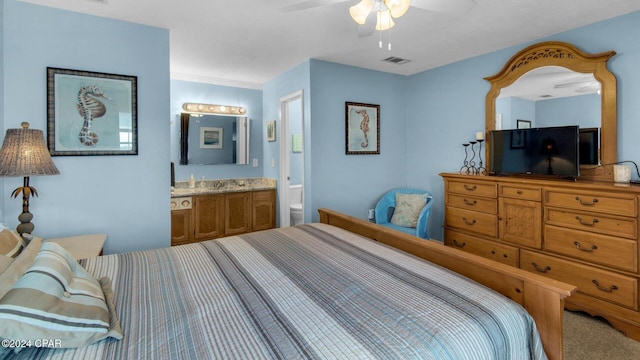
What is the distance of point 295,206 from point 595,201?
129 inches

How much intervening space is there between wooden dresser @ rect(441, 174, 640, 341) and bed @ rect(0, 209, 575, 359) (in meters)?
1.57

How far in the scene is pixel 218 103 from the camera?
4.61 metres

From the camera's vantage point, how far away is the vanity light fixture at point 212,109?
14.2ft

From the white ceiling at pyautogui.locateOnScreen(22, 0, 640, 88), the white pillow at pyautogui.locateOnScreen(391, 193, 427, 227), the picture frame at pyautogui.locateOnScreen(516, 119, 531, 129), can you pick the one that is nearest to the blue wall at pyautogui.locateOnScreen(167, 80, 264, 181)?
the white ceiling at pyautogui.locateOnScreen(22, 0, 640, 88)

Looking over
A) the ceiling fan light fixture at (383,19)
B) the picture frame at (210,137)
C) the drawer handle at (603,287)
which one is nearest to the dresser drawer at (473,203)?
the drawer handle at (603,287)

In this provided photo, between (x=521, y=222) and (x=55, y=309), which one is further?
(x=521, y=222)

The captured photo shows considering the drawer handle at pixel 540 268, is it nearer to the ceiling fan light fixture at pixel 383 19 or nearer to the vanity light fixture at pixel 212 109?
the ceiling fan light fixture at pixel 383 19

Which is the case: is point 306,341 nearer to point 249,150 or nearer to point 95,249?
point 95,249

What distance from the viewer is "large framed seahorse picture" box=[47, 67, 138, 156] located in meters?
2.43

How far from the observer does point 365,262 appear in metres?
1.64

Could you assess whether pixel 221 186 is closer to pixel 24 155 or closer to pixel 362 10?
pixel 24 155

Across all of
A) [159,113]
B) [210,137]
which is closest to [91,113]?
[159,113]

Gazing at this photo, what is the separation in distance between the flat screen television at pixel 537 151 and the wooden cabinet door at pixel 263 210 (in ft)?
9.43

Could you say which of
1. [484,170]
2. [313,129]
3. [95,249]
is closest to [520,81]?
[484,170]
